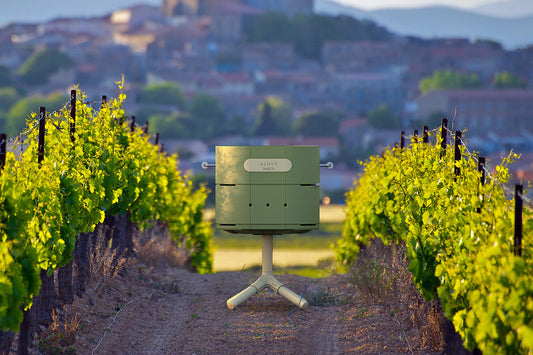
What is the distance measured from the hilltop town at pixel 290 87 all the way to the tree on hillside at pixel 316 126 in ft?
0.60

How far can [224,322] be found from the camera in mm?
8352

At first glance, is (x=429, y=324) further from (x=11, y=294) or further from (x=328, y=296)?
(x=11, y=294)

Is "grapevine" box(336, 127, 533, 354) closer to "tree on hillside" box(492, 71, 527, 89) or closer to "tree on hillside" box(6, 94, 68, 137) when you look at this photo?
"tree on hillside" box(6, 94, 68, 137)

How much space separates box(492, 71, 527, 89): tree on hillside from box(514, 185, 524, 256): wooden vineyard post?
573ft

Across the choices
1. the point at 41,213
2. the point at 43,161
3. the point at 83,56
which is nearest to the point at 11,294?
the point at 41,213

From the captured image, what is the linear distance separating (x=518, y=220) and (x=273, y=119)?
145 metres

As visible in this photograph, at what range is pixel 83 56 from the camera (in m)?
178

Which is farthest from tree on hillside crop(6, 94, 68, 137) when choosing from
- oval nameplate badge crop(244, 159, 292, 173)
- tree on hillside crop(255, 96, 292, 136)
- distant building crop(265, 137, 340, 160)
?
oval nameplate badge crop(244, 159, 292, 173)

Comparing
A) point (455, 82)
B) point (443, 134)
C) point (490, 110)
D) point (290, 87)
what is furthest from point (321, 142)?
point (443, 134)

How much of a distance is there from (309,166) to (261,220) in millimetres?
709

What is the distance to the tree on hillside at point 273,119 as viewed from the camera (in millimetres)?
148875

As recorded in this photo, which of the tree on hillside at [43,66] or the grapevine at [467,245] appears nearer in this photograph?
the grapevine at [467,245]

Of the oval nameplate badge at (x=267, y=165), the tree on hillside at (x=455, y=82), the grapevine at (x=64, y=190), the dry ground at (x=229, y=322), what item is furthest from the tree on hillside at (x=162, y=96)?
the oval nameplate badge at (x=267, y=165)

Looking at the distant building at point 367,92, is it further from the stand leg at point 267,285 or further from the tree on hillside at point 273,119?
the stand leg at point 267,285
